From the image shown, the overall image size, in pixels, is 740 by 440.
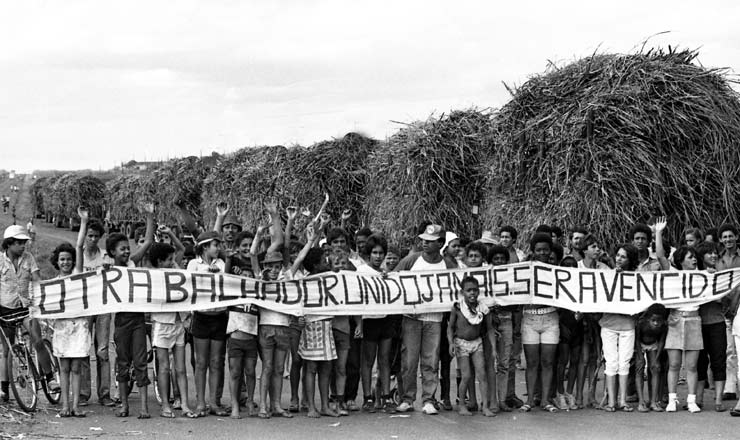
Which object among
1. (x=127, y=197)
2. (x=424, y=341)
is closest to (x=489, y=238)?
(x=424, y=341)

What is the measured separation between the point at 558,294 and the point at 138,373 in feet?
13.3

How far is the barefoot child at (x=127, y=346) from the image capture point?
860cm

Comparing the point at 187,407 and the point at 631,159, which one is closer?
the point at 187,407

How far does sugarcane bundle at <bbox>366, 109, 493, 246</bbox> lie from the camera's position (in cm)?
1430

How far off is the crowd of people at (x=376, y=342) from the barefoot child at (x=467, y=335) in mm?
13

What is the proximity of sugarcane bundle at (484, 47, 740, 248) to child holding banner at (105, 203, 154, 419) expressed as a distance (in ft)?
18.4

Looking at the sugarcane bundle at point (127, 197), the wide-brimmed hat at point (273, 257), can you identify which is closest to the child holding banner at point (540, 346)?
the wide-brimmed hat at point (273, 257)

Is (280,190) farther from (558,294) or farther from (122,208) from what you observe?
(122,208)

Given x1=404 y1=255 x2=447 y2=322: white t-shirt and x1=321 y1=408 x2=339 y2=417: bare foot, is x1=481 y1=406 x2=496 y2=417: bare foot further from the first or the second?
x1=321 y1=408 x2=339 y2=417: bare foot

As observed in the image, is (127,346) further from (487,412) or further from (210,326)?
(487,412)

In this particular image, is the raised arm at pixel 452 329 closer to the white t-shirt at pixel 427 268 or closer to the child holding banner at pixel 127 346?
the white t-shirt at pixel 427 268

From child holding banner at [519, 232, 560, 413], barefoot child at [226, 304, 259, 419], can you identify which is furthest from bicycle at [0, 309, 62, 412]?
child holding banner at [519, 232, 560, 413]

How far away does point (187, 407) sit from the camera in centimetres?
871

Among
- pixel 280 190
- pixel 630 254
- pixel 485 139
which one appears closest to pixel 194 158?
pixel 280 190
